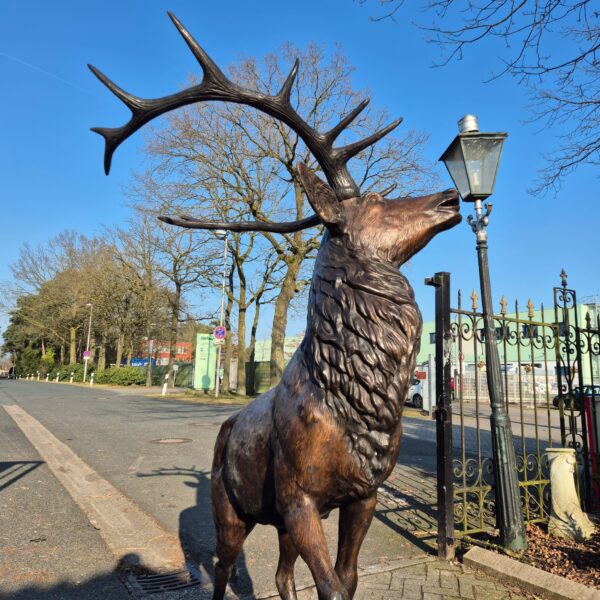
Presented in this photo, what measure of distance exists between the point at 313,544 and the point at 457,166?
12.7ft

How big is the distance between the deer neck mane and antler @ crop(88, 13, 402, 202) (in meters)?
0.50

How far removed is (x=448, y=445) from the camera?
4105 mm

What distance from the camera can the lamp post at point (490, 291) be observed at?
158 inches

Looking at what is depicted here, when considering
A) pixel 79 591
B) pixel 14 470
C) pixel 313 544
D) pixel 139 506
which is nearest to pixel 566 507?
pixel 313 544

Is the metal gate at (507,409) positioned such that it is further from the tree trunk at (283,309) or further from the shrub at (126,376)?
the shrub at (126,376)

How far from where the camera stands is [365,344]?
163 cm

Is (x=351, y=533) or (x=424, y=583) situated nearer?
(x=351, y=533)

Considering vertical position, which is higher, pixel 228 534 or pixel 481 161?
pixel 481 161

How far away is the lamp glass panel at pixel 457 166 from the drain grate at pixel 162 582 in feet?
13.5

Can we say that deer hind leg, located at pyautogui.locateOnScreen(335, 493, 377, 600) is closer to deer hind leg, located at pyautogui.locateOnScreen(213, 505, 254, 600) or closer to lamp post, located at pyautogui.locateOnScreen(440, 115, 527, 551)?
deer hind leg, located at pyautogui.locateOnScreen(213, 505, 254, 600)

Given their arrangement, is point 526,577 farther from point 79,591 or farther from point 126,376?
point 126,376

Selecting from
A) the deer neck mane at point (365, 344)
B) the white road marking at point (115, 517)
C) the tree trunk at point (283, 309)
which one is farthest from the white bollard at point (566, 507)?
the tree trunk at point (283, 309)

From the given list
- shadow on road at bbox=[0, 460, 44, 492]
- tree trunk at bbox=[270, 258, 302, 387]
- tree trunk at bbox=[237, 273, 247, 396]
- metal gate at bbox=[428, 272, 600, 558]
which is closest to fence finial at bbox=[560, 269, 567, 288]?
metal gate at bbox=[428, 272, 600, 558]

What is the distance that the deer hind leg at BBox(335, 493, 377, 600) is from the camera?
5.62 ft
